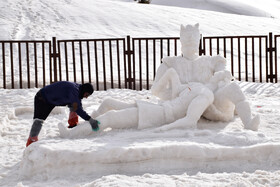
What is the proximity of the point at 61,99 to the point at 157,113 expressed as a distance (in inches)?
45.7

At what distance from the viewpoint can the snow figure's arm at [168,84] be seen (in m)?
5.68

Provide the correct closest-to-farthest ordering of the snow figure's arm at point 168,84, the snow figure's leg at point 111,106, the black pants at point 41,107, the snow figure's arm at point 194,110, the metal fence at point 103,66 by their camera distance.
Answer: the snow figure's arm at point 194,110 → the black pants at point 41,107 → the snow figure's leg at point 111,106 → the snow figure's arm at point 168,84 → the metal fence at point 103,66

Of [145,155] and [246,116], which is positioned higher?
[246,116]

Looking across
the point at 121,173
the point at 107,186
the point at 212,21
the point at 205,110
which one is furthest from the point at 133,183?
the point at 212,21

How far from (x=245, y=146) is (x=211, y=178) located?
764mm

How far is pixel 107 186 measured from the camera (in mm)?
3754

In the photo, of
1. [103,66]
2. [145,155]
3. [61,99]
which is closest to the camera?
[145,155]

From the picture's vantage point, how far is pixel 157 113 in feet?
17.6

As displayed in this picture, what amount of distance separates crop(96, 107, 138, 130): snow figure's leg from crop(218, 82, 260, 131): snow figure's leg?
3.85 feet

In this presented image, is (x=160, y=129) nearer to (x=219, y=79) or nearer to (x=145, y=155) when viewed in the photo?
(x=145, y=155)

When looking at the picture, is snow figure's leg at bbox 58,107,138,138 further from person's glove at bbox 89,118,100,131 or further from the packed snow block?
the packed snow block

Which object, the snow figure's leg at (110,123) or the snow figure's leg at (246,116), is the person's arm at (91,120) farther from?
the snow figure's leg at (246,116)

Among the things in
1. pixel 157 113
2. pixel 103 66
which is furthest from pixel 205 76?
pixel 103 66

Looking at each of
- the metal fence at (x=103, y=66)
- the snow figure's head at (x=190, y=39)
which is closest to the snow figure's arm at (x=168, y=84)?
the snow figure's head at (x=190, y=39)
